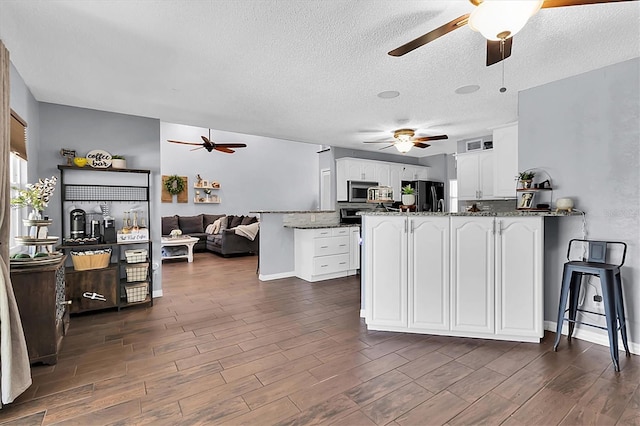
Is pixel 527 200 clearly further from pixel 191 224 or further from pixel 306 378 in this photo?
pixel 191 224

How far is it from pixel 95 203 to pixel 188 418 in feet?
10.6

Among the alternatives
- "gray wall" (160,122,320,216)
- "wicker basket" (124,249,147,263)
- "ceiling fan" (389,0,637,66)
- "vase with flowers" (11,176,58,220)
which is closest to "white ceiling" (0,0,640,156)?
"ceiling fan" (389,0,637,66)

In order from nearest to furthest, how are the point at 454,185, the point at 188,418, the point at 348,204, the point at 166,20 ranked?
the point at 188,418 → the point at 166,20 → the point at 348,204 → the point at 454,185

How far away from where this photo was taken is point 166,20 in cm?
216

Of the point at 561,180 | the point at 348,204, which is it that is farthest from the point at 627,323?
the point at 348,204

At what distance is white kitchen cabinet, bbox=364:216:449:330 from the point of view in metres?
3.02

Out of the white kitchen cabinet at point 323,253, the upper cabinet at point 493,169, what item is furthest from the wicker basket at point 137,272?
the upper cabinet at point 493,169

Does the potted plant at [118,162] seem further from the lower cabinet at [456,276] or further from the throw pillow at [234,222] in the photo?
the throw pillow at [234,222]

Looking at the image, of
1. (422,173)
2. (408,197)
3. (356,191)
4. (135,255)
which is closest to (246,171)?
(356,191)

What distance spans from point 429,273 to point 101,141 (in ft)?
13.3

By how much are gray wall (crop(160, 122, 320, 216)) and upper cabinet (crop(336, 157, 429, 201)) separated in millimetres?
3861

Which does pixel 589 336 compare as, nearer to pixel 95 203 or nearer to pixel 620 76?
pixel 620 76

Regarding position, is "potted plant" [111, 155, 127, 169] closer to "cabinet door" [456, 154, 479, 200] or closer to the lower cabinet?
the lower cabinet

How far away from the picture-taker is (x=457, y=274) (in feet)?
9.77
